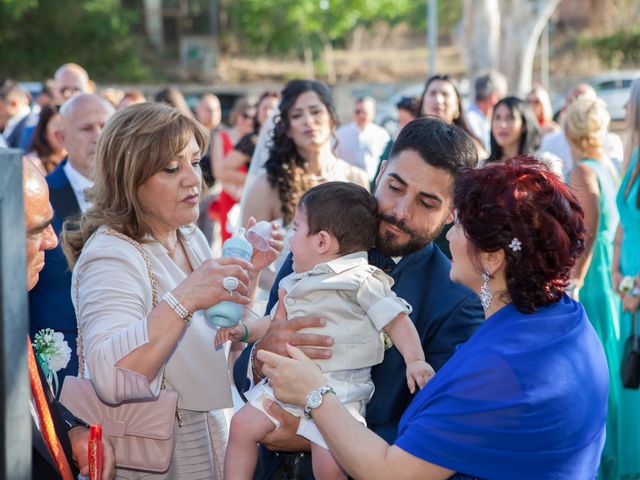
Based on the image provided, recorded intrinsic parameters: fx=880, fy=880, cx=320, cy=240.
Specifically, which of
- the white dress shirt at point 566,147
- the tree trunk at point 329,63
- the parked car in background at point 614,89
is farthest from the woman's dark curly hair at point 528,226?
the tree trunk at point 329,63

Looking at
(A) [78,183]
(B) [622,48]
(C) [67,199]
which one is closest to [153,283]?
(C) [67,199]

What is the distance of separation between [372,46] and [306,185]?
129ft

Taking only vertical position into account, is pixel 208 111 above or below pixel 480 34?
below

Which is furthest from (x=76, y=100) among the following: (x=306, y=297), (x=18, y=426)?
(x=18, y=426)

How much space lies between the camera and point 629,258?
18.7ft

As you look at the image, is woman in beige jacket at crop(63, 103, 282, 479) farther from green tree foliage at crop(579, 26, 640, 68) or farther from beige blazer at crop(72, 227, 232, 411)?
green tree foliage at crop(579, 26, 640, 68)

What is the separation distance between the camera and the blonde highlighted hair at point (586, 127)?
6.52m

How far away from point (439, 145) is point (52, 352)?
1684 millimetres

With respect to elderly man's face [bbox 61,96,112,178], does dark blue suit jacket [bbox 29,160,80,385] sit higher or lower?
lower

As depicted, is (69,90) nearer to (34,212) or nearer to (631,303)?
(631,303)

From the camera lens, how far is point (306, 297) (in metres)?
3.04

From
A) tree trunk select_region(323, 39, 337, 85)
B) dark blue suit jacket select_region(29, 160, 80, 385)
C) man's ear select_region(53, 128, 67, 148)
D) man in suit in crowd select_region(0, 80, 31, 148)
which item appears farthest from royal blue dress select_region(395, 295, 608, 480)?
tree trunk select_region(323, 39, 337, 85)

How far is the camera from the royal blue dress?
2.27 meters

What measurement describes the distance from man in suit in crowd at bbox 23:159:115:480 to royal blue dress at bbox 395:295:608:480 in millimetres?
952
